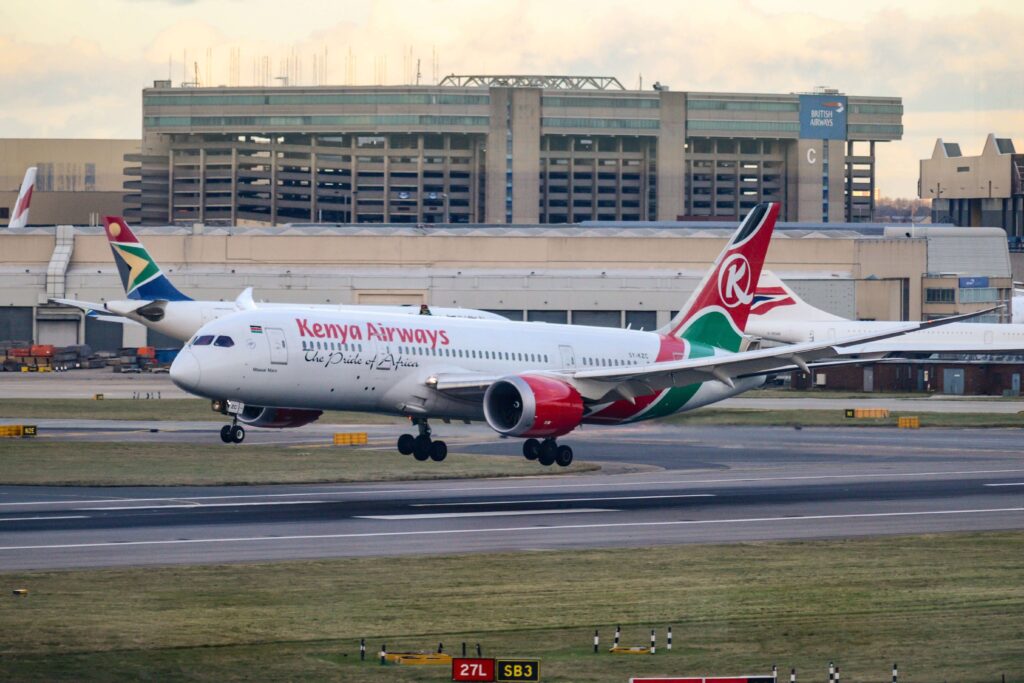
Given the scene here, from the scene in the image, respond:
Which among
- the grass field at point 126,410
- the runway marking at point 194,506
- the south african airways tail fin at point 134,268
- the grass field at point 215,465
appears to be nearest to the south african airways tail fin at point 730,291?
the grass field at point 215,465

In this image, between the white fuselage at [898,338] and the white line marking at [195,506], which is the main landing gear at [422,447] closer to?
the white line marking at [195,506]

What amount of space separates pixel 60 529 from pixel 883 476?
3457cm

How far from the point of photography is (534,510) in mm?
50875

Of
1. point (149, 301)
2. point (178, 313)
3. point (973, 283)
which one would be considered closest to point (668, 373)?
point (178, 313)

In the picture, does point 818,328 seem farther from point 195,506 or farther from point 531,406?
point 195,506

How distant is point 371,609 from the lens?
32844mm

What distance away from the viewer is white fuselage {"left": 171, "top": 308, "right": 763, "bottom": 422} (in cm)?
5534

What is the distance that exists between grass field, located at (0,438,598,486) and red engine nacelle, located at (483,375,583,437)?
5846 mm

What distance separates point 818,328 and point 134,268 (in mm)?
53556

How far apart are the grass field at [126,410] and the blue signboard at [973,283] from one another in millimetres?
72758

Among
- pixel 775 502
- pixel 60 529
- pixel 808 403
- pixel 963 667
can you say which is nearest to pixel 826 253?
pixel 808 403

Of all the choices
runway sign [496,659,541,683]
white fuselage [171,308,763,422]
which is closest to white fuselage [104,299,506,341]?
white fuselage [171,308,763,422]

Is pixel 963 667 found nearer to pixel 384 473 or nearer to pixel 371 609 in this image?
pixel 371 609

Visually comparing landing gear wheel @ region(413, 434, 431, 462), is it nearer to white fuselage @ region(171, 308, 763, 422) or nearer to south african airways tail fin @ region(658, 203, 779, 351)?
white fuselage @ region(171, 308, 763, 422)
